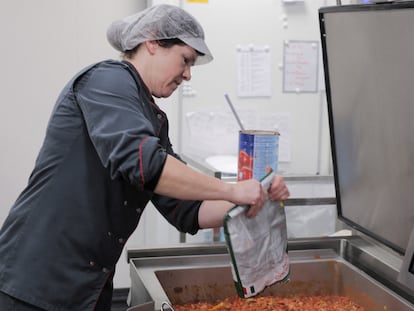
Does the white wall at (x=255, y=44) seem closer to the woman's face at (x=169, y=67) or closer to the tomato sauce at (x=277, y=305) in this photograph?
the tomato sauce at (x=277, y=305)

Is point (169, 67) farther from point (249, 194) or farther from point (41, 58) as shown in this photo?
point (41, 58)

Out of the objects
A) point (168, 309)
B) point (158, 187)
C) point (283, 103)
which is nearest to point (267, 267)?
point (168, 309)

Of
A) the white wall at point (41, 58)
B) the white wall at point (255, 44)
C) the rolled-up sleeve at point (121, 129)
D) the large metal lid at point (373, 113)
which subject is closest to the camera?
the rolled-up sleeve at point (121, 129)

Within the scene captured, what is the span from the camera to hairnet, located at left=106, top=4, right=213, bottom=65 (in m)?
1.52

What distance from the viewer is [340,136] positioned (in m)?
1.65

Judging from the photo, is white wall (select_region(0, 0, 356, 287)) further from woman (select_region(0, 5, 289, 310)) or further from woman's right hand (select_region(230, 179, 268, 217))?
woman's right hand (select_region(230, 179, 268, 217))

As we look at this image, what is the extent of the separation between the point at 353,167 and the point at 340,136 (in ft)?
0.29

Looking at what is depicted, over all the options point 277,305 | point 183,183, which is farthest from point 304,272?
point 183,183

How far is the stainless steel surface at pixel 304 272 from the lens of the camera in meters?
1.63

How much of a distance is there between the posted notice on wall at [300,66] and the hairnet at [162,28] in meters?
1.60

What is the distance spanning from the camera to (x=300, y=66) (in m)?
3.15

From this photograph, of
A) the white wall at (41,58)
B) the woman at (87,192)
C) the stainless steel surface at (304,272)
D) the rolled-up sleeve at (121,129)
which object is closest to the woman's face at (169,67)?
the woman at (87,192)

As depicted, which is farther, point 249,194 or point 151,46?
point 151,46

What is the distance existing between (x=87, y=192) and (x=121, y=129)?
0.26m
